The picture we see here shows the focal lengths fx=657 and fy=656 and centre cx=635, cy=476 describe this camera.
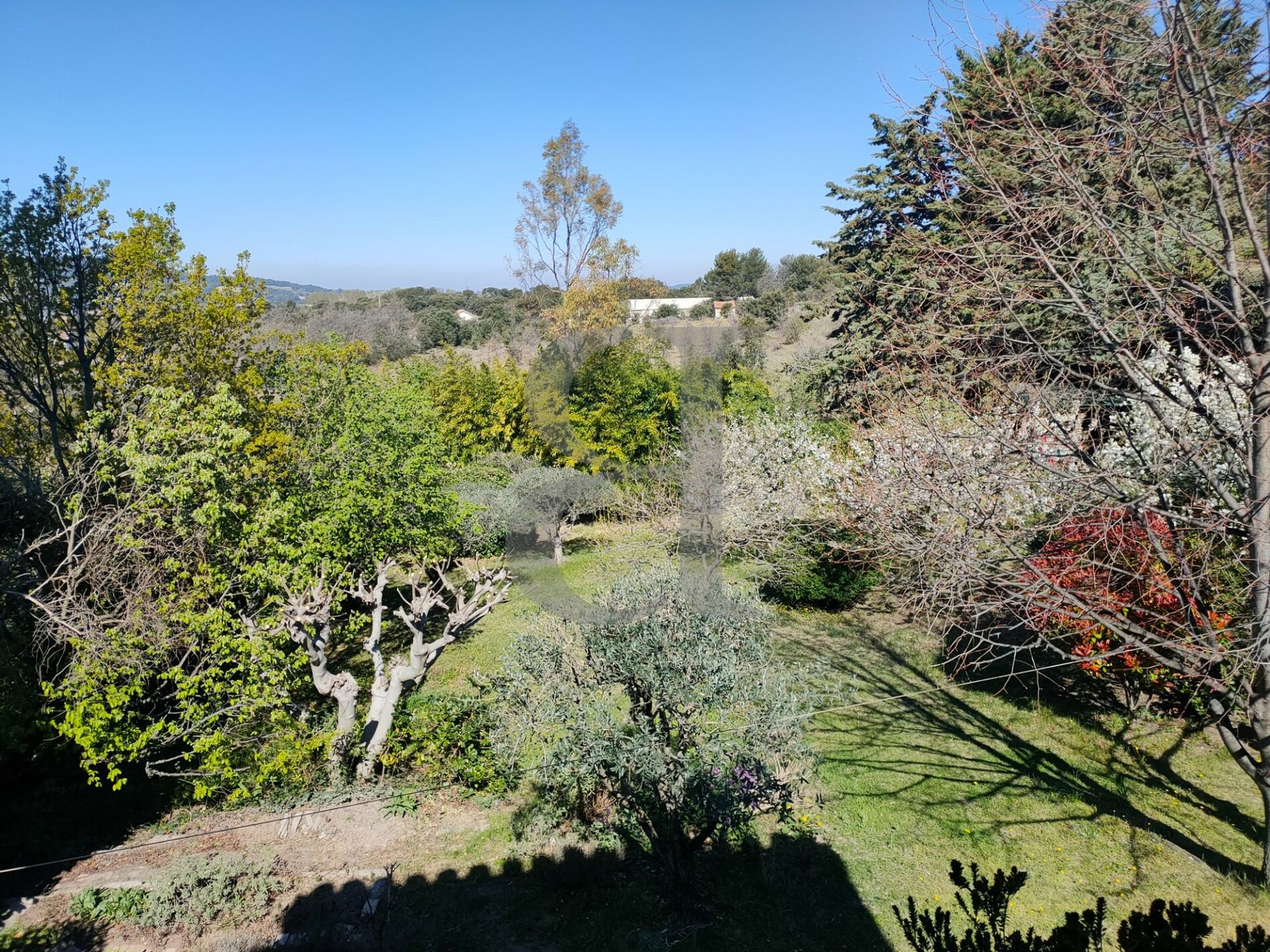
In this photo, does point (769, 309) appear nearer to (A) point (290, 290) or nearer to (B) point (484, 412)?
(B) point (484, 412)

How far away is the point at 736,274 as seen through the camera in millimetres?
57438

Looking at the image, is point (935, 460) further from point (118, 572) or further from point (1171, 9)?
point (118, 572)

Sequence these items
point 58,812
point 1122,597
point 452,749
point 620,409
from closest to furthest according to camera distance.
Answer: point 58,812
point 1122,597
point 452,749
point 620,409

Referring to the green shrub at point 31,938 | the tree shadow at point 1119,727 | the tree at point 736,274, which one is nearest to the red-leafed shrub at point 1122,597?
the tree shadow at point 1119,727

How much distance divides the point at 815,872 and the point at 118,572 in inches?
313

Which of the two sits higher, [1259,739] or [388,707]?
[1259,739]

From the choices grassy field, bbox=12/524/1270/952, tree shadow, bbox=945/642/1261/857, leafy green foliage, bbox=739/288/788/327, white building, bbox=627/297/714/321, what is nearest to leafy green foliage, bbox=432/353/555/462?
grassy field, bbox=12/524/1270/952

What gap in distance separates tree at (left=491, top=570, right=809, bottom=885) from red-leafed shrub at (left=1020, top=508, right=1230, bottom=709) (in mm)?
2344

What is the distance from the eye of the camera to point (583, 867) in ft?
21.6

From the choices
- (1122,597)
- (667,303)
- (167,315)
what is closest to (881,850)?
(1122,597)

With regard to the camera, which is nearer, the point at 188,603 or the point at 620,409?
the point at 188,603

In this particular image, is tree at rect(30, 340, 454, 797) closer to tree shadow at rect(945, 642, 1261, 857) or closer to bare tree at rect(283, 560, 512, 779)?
bare tree at rect(283, 560, 512, 779)

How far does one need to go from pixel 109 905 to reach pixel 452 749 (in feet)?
12.2

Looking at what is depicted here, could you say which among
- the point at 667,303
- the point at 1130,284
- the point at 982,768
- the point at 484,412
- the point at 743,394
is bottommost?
the point at 982,768
